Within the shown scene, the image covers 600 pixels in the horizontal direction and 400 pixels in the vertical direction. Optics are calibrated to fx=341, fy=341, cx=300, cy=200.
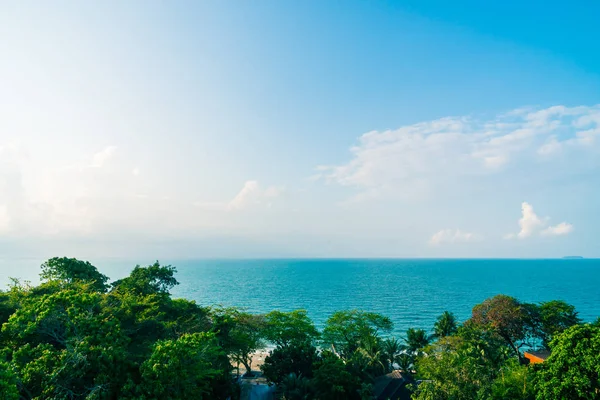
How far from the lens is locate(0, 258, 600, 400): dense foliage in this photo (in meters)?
15.5

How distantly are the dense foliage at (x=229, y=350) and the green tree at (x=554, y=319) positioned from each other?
10cm

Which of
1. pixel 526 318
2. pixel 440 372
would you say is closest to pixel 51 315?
pixel 440 372

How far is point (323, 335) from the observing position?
4050 cm

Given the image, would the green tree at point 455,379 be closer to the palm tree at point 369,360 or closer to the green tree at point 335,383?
the green tree at point 335,383

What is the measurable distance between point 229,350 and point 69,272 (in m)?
20.3

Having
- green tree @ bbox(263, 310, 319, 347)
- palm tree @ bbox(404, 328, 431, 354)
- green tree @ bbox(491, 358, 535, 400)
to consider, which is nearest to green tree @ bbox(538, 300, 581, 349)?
palm tree @ bbox(404, 328, 431, 354)

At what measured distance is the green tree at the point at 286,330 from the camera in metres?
35.6

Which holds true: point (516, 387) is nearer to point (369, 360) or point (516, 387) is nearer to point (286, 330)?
point (369, 360)

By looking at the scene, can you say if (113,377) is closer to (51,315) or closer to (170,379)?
(170,379)

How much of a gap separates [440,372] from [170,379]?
1453 centimetres

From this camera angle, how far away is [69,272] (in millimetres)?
36531

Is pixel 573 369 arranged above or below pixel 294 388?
above

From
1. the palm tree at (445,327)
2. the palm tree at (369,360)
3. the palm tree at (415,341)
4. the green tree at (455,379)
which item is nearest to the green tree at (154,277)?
the palm tree at (369,360)

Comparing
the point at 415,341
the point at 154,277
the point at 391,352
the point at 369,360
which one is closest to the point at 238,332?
the point at 369,360
